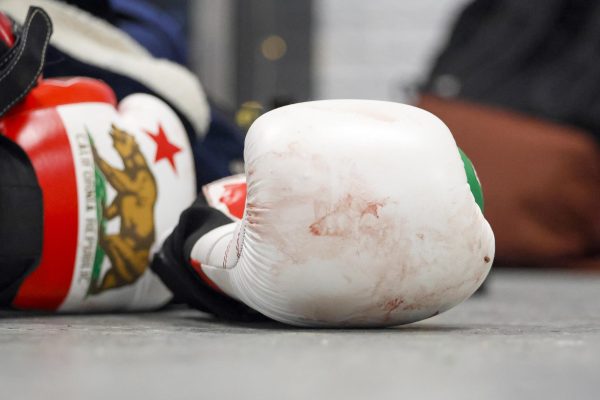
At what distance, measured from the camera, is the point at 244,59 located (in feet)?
9.49

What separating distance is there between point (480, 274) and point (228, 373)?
31 cm

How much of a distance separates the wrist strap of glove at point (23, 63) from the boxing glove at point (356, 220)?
0.26m

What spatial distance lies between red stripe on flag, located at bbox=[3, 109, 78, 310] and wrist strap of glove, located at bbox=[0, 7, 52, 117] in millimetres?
27

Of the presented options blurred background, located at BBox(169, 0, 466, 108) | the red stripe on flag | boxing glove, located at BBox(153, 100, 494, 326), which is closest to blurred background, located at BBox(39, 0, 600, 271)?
blurred background, located at BBox(169, 0, 466, 108)

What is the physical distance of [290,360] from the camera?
0.60 meters

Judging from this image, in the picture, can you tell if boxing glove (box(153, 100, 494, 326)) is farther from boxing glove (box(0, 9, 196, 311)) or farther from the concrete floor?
boxing glove (box(0, 9, 196, 311))

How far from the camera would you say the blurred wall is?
2910mm

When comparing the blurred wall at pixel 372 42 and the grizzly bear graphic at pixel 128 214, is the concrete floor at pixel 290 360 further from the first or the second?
the blurred wall at pixel 372 42

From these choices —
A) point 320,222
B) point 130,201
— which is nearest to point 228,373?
point 320,222

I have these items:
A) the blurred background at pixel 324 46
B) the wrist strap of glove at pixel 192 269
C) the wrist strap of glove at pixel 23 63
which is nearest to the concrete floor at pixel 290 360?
the wrist strap of glove at pixel 192 269

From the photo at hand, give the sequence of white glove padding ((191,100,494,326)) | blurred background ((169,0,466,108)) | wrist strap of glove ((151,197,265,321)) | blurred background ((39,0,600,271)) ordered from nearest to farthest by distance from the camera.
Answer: white glove padding ((191,100,494,326)), wrist strap of glove ((151,197,265,321)), blurred background ((39,0,600,271)), blurred background ((169,0,466,108))

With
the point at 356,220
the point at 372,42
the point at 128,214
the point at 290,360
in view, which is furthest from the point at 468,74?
the point at 290,360

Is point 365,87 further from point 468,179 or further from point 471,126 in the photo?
point 468,179

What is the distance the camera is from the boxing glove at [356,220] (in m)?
0.75
